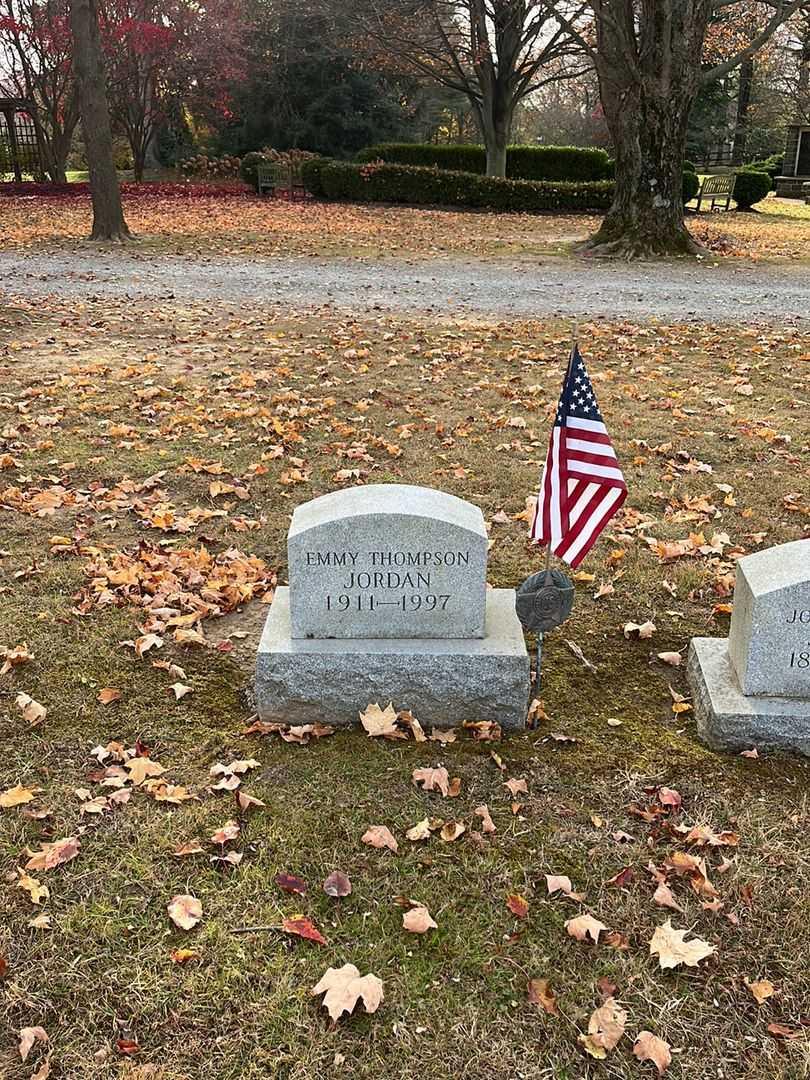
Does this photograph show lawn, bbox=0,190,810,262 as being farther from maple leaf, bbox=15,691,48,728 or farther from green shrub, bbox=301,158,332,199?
maple leaf, bbox=15,691,48,728

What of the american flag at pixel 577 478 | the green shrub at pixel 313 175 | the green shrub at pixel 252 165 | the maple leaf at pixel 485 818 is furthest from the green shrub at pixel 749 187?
the maple leaf at pixel 485 818

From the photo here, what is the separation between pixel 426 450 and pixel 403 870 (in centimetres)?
424

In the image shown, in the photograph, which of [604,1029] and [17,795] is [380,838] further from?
[17,795]

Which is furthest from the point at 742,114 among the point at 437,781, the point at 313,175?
the point at 437,781

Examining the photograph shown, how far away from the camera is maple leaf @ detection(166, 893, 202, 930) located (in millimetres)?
2811

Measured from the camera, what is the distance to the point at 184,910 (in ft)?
9.39

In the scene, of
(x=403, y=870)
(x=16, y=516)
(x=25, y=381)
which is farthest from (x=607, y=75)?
(x=403, y=870)

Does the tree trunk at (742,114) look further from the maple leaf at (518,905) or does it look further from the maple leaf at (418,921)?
the maple leaf at (418,921)

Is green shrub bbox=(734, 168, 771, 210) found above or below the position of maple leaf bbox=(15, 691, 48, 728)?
above

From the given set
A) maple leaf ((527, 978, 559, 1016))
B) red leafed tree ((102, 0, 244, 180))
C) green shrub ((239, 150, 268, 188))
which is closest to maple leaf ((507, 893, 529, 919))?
maple leaf ((527, 978, 559, 1016))

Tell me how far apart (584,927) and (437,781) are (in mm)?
792

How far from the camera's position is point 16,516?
570 centimetres

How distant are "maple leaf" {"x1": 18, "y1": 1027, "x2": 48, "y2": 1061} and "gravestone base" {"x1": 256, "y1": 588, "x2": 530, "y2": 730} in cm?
150

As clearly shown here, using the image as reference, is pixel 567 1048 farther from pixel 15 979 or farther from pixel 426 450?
pixel 426 450
